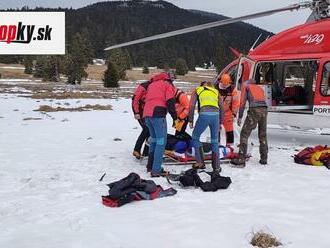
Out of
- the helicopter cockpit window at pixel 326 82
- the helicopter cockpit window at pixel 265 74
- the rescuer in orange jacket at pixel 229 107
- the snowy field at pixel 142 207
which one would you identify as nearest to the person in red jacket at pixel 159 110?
the snowy field at pixel 142 207

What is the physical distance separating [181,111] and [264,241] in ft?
16.8

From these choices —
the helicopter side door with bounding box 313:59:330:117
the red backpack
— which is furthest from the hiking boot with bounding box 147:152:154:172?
the helicopter side door with bounding box 313:59:330:117

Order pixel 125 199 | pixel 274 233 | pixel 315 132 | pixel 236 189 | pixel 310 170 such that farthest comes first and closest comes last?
1. pixel 315 132
2. pixel 310 170
3. pixel 236 189
4. pixel 125 199
5. pixel 274 233

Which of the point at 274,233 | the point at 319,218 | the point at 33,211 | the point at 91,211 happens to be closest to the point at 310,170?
the point at 319,218

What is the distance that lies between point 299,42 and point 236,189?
644 centimetres

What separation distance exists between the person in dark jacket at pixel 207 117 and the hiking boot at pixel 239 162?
0.66 meters

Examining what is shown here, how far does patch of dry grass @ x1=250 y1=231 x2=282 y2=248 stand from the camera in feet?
16.1

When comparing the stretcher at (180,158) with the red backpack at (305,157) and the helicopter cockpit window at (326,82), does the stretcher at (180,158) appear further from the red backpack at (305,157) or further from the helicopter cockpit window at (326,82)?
the helicopter cockpit window at (326,82)

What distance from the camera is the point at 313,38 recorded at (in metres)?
12.0

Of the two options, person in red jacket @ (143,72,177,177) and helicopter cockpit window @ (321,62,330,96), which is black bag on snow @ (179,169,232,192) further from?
helicopter cockpit window @ (321,62,330,96)

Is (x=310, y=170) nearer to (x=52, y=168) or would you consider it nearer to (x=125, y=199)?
(x=125, y=199)

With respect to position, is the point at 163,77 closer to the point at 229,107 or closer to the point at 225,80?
the point at 225,80

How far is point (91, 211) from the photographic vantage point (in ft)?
20.2

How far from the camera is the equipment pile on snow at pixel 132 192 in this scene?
6457 millimetres
